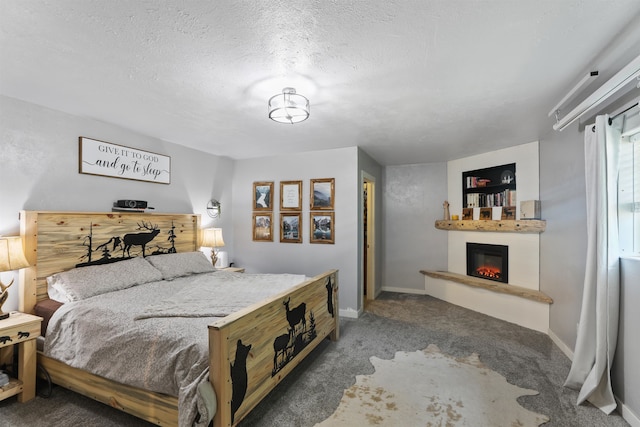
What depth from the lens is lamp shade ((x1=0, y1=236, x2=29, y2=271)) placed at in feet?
7.21

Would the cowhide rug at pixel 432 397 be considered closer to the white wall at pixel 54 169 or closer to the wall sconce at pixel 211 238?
the wall sconce at pixel 211 238

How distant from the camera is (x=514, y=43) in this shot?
165 cm

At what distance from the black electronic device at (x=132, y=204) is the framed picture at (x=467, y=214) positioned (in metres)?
4.63

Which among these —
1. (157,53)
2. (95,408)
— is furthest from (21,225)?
(157,53)

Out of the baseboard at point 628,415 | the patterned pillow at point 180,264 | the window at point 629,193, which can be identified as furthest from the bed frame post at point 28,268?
the window at point 629,193

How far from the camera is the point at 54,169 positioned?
276 centimetres

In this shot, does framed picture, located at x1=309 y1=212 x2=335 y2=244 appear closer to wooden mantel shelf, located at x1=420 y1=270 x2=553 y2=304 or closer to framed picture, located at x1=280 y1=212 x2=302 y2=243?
framed picture, located at x1=280 y1=212 x2=302 y2=243

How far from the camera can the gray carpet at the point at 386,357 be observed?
200cm

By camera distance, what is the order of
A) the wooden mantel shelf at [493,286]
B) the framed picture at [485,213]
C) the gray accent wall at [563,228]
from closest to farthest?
the gray accent wall at [563,228] < the wooden mantel shelf at [493,286] < the framed picture at [485,213]

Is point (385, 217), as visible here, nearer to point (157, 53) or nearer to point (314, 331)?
point (314, 331)

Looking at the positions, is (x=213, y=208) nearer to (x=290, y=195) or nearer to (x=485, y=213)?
(x=290, y=195)

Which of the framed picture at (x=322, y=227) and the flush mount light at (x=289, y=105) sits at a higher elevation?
the flush mount light at (x=289, y=105)

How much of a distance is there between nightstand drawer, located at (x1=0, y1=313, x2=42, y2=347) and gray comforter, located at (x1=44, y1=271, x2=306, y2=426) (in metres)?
0.09

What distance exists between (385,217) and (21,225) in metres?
4.88
